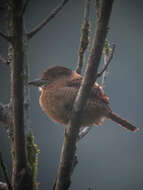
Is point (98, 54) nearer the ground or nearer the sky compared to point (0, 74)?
nearer the sky

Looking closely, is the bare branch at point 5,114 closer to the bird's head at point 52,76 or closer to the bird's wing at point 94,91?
the bird's head at point 52,76

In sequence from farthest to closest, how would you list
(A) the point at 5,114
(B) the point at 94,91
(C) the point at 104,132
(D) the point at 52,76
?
(C) the point at 104,132 < (D) the point at 52,76 < (B) the point at 94,91 < (A) the point at 5,114

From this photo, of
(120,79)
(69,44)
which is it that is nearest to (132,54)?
(120,79)

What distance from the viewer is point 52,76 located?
279cm

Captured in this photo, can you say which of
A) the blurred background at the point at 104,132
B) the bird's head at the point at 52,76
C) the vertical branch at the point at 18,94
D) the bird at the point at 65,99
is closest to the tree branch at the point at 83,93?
the vertical branch at the point at 18,94

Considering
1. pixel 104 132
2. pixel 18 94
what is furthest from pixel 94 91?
pixel 104 132

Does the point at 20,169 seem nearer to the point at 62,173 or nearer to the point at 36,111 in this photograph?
the point at 62,173

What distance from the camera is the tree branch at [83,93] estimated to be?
146 centimetres

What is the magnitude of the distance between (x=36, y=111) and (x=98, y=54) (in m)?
9.26

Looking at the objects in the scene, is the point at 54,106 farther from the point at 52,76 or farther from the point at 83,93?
the point at 83,93

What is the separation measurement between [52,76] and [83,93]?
1.22 meters

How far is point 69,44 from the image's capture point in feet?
42.2

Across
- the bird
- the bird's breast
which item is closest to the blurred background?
the bird

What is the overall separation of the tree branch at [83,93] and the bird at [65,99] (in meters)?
0.53
